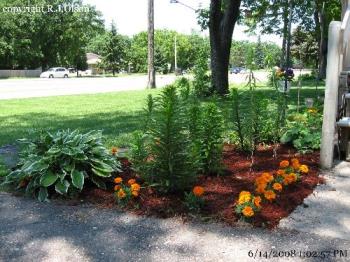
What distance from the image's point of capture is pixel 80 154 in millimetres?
4008

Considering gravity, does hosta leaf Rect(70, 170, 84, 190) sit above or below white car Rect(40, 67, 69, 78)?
below

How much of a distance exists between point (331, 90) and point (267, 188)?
1.46 metres

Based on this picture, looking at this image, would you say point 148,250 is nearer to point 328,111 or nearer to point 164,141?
point 164,141

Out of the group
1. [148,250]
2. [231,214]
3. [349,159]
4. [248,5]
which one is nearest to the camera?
[148,250]

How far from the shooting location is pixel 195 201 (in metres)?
3.45

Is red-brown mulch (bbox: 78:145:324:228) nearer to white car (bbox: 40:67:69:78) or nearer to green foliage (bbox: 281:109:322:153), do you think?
green foliage (bbox: 281:109:322:153)

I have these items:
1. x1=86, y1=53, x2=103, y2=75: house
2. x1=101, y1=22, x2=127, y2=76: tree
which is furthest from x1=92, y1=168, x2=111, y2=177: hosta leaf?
x1=86, y1=53, x2=103, y2=75: house

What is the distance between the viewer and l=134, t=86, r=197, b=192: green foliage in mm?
3613

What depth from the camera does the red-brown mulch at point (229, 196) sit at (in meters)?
3.35

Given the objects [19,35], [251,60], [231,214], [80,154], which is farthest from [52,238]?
[19,35]

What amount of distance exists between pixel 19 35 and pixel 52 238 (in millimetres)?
55046

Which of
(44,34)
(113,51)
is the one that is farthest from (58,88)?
(113,51)

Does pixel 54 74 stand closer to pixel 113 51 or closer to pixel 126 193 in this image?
pixel 113 51

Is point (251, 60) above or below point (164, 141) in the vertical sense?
above
